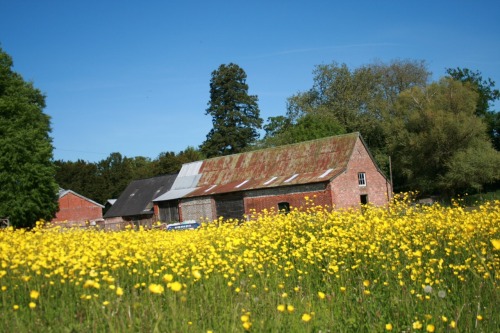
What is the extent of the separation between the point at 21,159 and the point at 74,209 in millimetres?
25301

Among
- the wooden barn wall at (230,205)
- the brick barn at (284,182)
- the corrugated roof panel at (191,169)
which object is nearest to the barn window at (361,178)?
the brick barn at (284,182)

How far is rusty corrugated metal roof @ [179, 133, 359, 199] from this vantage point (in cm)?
3345

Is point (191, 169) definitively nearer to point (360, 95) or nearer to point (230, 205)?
point (230, 205)

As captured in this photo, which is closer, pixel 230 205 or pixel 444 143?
pixel 230 205

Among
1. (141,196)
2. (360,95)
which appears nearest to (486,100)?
(360,95)

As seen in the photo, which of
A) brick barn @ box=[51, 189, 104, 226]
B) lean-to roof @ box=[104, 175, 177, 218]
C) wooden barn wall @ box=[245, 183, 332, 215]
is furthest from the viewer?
brick barn @ box=[51, 189, 104, 226]

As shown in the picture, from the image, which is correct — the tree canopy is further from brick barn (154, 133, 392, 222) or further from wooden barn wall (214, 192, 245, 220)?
wooden barn wall (214, 192, 245, 220)

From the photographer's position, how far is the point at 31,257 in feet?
19.1

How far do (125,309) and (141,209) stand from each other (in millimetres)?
→ 41943

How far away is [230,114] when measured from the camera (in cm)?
6325

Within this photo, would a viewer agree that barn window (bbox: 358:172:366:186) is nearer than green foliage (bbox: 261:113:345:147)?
Yes

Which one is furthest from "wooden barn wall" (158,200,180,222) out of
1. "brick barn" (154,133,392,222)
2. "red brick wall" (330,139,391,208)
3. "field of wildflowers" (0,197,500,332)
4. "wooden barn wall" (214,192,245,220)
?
"field of wildflowers" (0,197,500,332)

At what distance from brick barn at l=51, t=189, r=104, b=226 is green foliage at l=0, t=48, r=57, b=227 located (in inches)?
A: 829

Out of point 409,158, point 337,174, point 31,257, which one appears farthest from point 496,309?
point 409,158
